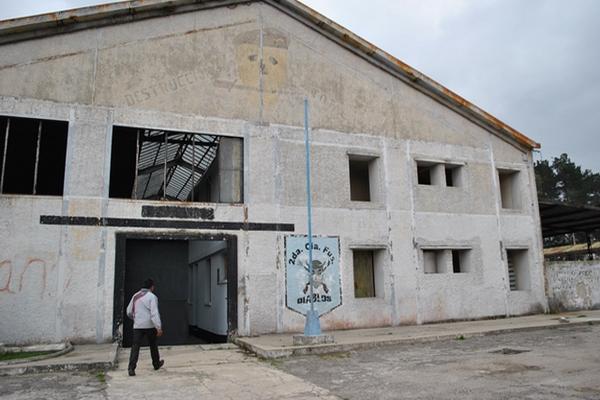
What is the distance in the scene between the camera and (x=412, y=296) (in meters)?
15.0

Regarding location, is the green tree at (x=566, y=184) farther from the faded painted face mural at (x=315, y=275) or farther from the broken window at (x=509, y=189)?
the faded painted face mural at (x=315, y=275)

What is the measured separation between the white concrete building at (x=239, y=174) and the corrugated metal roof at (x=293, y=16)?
0.05 m

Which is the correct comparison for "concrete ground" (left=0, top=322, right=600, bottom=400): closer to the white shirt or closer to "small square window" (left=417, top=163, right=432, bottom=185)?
the white shirt

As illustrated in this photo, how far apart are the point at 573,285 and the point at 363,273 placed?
8749 mm

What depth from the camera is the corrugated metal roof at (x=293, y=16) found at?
12.1 metres

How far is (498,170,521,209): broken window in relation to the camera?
17.8m

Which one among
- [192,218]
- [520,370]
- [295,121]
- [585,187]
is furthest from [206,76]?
[585,187]

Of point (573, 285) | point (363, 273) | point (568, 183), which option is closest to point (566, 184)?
point (568, 183)

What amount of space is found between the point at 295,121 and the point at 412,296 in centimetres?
636

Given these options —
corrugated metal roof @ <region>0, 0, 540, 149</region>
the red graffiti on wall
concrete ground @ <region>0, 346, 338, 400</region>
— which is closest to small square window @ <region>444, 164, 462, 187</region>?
corrugated metal roof @ <region>0, 0, 540, 149</region>

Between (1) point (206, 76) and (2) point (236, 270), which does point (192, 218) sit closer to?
(2) point (236, 270)

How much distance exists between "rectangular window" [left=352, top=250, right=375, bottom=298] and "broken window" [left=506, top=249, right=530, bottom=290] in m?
5.29

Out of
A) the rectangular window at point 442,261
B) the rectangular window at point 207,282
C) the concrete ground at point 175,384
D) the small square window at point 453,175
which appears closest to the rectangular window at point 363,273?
the rectangular window at point 442,261

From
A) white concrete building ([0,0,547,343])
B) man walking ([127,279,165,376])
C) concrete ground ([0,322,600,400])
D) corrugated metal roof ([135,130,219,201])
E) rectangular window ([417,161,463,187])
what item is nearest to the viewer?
concrete ground ([0,322,600,400])
